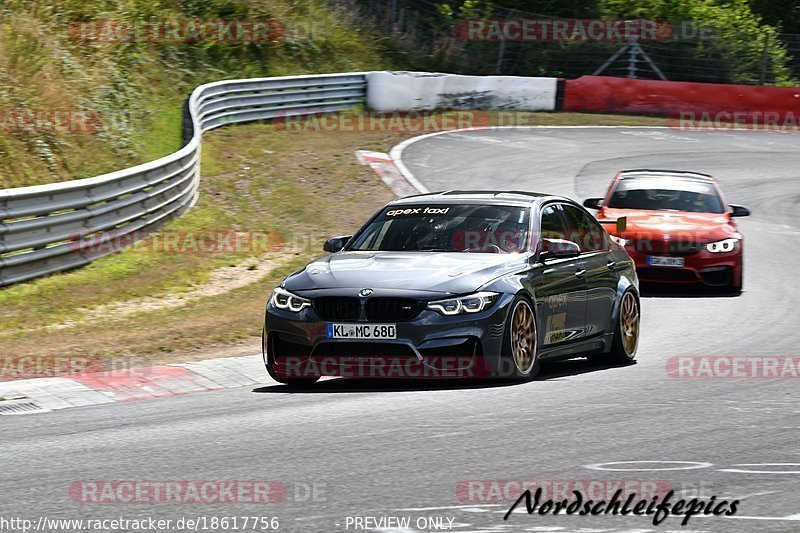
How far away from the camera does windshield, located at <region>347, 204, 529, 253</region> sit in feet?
33.1

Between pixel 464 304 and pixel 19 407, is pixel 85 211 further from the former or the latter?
pixel 464 304

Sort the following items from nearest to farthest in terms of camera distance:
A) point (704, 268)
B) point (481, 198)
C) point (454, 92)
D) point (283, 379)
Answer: point (283, 379) → point (481, 198) → point (704, 268) → point (454, 92)

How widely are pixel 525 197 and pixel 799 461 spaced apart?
4558 mm

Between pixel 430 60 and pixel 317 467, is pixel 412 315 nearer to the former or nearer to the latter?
pixel 317 467

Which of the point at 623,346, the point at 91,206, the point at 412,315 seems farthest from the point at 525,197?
the point at 91,206

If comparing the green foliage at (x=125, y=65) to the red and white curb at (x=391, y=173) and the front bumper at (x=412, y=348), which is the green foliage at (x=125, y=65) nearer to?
the red and white curb at (x=391, y=173)

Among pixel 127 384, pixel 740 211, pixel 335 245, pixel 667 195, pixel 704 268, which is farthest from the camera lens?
pixel 667 195

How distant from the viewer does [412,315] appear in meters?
8.98

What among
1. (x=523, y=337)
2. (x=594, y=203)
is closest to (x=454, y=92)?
(x=594, y=203)

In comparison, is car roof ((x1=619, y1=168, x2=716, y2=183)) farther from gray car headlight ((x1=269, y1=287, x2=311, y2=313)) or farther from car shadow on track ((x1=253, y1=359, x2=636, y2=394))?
gray car headlight ((x1=269, y1=287, x2=311, y2=313))

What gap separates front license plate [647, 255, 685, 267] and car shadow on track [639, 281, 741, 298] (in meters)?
0.44

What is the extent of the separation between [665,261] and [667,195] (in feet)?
5.64

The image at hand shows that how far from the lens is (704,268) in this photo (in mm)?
16141

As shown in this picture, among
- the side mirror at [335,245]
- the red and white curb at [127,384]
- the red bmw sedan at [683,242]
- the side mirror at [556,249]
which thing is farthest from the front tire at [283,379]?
the red bmw sedan at [683,242]
